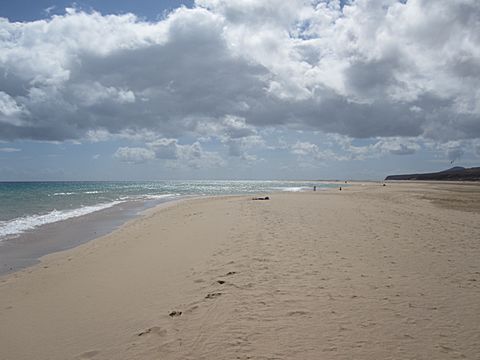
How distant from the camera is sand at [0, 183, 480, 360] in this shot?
4445mm

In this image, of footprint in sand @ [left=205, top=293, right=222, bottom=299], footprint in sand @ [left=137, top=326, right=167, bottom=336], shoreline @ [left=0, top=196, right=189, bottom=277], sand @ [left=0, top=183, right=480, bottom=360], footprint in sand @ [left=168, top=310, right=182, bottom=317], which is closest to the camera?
sand @ [left=0, top=183, right=480, bottom=360]

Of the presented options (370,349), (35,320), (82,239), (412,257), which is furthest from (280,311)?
(82,239)

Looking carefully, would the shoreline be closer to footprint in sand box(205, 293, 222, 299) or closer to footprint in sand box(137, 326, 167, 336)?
footprint in sand box(137, 326, 167, 336)

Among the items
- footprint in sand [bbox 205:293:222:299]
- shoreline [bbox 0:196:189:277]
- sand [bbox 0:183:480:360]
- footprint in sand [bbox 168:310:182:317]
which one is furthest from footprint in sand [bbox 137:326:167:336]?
shoreline [bbox 0:196:189:277]

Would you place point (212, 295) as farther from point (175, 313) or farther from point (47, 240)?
point (47, 240)

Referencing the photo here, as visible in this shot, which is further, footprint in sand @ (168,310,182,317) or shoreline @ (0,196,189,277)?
shoreline @ (0,196,189,277)

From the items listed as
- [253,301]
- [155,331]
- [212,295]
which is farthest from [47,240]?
[253,301]

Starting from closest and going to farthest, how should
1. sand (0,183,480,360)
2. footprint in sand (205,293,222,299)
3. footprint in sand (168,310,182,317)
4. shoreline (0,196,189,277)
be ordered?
sand (0,183,480,360)
footprint in sand (168,310,182,317)
footprint in sand (205,293,222,299)
shoreline (0,196,189,277)

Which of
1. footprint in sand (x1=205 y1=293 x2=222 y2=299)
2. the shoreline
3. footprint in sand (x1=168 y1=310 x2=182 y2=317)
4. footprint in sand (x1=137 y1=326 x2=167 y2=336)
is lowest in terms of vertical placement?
the shoreline

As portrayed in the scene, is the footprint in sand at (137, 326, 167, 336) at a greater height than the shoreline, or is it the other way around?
the footprint in sand at (137, 326, 167, 336)

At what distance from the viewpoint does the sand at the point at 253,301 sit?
445 cm

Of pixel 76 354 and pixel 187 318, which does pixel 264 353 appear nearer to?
pixel 187 318

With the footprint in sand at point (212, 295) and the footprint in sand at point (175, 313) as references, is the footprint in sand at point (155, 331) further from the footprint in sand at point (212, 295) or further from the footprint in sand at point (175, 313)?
the footprint in sand at point (212, 295)

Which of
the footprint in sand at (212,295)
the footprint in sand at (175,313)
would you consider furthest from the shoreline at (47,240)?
the footprint in sand at (212,295)
